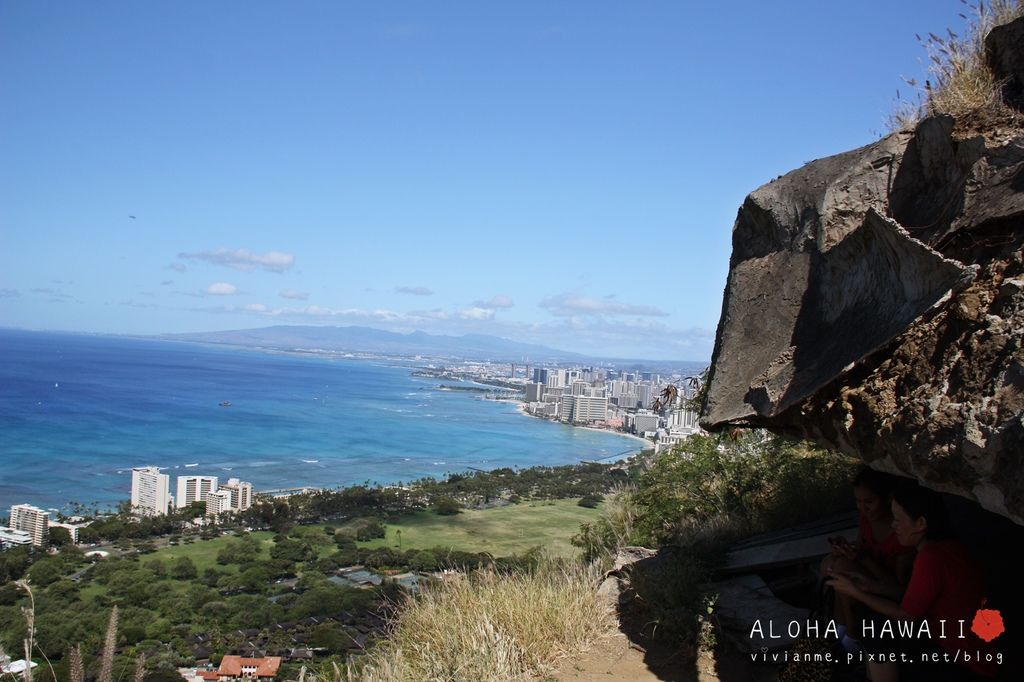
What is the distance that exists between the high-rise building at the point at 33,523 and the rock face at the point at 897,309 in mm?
22608

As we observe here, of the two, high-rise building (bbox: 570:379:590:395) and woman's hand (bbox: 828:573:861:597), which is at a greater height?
woman's hand (bbox: 828:573:861:597)

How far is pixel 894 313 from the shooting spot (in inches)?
164

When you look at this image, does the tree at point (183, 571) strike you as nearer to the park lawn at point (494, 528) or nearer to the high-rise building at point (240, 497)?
the park lawn at point (494, 528)

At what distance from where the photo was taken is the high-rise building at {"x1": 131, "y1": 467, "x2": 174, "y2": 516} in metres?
27.8

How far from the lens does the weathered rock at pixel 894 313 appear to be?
3428mm

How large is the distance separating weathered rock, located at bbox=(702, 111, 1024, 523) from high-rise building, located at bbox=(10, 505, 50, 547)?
22.6 metres

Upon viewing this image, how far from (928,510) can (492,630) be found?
10.7 ft

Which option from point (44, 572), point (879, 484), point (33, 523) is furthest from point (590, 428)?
point (879, 484)

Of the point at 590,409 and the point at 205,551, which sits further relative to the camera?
the point at 590,409

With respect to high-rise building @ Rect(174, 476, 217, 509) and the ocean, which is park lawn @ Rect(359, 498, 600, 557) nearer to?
high-rise building @ Rect(174, 476, 217, 509)

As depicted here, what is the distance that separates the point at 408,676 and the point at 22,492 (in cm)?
3635

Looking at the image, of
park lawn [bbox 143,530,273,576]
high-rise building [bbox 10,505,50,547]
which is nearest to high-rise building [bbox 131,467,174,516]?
high-rise building [bbox 10,505,50,547]

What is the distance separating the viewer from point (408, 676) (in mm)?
5758

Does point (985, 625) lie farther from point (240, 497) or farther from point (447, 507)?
point (240, 497)
